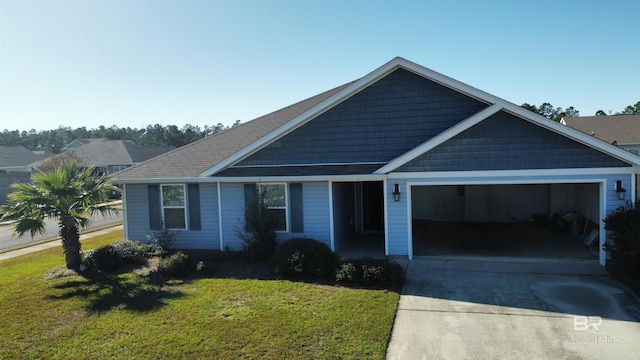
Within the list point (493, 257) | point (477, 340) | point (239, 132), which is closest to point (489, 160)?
point (493, 257)

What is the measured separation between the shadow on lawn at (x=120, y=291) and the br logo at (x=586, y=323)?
321 inches

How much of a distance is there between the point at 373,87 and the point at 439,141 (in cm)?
293

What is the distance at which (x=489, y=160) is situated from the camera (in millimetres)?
10961

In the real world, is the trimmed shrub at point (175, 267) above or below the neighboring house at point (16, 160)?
below

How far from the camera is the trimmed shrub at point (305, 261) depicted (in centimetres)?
1036

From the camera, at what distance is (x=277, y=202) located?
42.4 feet

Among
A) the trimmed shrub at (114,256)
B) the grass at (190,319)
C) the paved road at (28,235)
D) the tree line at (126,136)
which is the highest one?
the tree line at (126,136)

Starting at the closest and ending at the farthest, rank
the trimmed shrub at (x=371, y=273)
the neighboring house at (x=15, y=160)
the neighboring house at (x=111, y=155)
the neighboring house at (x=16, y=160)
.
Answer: the trimmed shrub at (x=371, y=273) < the neighboring house at (x=111, y=155) < the neighboring house at (x=16, y=160) < the neighboring house at (x=15, y=160)

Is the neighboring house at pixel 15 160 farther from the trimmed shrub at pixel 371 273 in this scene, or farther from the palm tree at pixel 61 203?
the trimmed shrub at pixel 371 273

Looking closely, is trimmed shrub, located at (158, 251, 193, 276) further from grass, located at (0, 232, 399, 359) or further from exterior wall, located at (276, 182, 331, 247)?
exterior wall, located at (276, 182, 331, 247)

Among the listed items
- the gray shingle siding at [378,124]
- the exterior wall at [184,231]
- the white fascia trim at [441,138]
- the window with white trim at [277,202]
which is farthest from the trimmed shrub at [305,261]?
the exterior wall at [184,231]

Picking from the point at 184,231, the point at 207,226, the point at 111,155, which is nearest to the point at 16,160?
the point at 111,155

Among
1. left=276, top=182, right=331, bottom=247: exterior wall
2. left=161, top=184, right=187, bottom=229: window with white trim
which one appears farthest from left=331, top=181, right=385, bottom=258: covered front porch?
left=161, top=184, right=187, bottom=229: window with white trim

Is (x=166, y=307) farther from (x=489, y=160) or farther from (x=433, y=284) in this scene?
(x=489, y=160)
